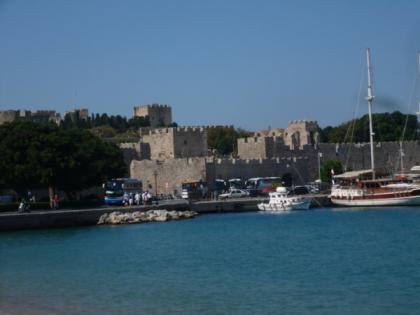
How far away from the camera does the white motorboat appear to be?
4159 cm

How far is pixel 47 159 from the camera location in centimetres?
3894

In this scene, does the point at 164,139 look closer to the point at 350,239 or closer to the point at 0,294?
the point at 350,239

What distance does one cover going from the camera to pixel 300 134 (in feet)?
196

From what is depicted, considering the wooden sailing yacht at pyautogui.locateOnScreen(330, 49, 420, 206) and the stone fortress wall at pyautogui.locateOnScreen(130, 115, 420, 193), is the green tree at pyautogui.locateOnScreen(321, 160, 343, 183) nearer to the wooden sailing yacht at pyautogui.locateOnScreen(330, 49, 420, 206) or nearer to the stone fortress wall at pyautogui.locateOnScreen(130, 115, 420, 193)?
the stone fortress wall at pyautogui.locateOnScreen(130, 115, 420, 193)

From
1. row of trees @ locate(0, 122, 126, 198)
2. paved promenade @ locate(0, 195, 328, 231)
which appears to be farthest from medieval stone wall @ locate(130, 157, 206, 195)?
paved promenade @ locate(0, 195, 328, 231)

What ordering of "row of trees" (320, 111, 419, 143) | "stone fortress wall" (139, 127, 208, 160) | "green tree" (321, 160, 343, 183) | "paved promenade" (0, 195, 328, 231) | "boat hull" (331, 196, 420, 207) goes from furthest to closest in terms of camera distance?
"row of trees" (320, 111, 419, 143) < "stone fortress wall" (139, 127, 208, 160) < "green tree" (321, 160, 343, 183) < "boat hull" (331, 196, 420, 207) < "paved promenade" (0, 195, 328, 231)

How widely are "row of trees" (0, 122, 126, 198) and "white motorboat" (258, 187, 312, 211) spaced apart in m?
7.83

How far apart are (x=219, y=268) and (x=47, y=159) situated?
18.9 metres

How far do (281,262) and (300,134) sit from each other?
125 feet

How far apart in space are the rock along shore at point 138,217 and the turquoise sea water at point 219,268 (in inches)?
48.4

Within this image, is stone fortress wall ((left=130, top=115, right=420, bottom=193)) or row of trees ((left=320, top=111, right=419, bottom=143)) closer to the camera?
stone fortress wall ((left=130, top=115, right=420, bottom=193))

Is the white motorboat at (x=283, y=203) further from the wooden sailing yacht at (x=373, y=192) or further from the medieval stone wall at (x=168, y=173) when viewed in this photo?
the medieval stone wall at (x=168, y=173)

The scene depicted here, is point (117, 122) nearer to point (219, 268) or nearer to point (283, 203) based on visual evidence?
point (283, 203)

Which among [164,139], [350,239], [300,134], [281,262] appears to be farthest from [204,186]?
[281,262]
